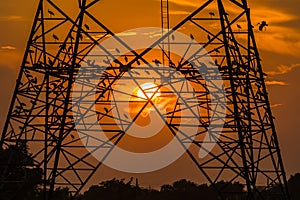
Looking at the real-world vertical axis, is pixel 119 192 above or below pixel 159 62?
above

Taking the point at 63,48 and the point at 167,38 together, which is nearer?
the point at 167,38

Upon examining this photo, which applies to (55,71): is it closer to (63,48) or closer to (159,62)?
(63,48)

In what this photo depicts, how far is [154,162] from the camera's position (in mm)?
65375

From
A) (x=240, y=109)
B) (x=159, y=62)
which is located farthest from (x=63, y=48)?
(x=240, y=109)

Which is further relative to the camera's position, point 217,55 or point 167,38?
point 217,55

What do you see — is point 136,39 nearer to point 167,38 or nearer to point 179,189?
point 167,38

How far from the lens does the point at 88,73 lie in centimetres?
3434

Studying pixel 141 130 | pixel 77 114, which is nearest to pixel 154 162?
pixel 141 130

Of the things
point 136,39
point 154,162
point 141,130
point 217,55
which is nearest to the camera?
point 217,55

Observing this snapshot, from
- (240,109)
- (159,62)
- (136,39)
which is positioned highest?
(136,39)

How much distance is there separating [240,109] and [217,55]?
2975 millimetres

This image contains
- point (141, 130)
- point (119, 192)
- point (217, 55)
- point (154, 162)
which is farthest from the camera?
point (119, 192)

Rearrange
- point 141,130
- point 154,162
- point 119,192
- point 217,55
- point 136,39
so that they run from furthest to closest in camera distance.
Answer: point 119,192 → point 154,162 → point 141,130 → point 136,39 → point 217,55

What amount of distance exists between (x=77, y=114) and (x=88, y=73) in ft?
8.33
